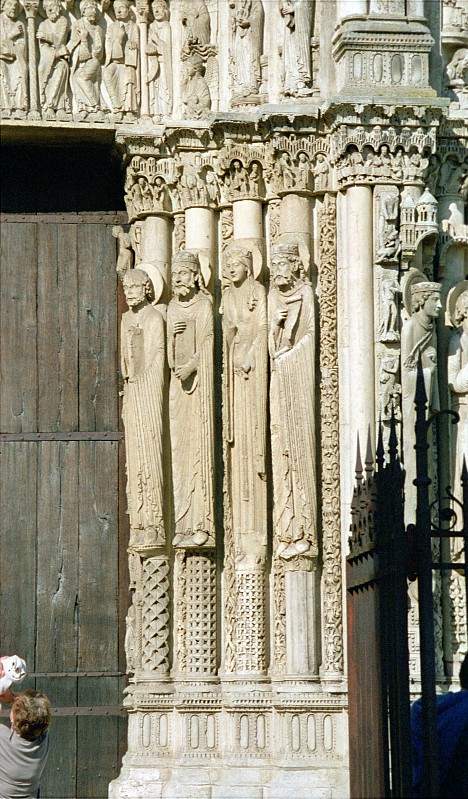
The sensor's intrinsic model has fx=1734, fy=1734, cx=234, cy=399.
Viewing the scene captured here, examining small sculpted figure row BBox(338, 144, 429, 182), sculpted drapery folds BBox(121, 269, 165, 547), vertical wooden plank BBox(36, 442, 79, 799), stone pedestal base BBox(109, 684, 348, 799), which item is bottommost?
stone pedestal base BBox(109, 684, 348, 799)

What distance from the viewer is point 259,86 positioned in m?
11.0

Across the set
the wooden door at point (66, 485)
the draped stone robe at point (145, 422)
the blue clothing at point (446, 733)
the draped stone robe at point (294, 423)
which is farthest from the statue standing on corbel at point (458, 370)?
the blue clothing at point (446, 733)

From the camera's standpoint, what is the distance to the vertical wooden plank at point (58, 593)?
36.2ft

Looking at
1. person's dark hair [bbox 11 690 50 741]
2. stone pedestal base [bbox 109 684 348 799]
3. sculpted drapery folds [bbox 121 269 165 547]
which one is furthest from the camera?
sculpted drapery folds [bbox 121 269 165 547]

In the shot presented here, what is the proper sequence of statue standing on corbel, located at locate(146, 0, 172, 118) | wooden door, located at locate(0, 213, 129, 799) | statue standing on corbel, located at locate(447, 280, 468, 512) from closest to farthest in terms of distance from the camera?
statue standing on corbel, located at locate(447, 280, 468, 512), wooden door, located at locate(0, 213, 129, 799), statue standing on corbel, located at locate(146, 0, 172, 118)

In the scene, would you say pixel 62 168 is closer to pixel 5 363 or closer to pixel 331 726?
pixel 5 363

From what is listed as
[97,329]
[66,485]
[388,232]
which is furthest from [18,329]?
[388,232]

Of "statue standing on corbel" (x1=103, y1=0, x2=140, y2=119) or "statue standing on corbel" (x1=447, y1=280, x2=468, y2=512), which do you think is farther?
"statue standing on corbel" (x1=103, y1=0, x2=140, y2=119)

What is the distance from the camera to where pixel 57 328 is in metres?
11.4

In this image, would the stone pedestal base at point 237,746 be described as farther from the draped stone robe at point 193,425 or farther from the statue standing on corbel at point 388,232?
the statue standing on corbel at point 388,232

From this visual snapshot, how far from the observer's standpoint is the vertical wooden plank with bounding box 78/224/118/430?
11.4 m

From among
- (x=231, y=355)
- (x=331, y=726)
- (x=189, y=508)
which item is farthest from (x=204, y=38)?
(x=331, y=726)

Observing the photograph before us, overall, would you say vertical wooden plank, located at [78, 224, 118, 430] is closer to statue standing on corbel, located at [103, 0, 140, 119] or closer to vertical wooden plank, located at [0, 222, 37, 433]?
vertical wooden plank, located at [0, 222, 37, 433]

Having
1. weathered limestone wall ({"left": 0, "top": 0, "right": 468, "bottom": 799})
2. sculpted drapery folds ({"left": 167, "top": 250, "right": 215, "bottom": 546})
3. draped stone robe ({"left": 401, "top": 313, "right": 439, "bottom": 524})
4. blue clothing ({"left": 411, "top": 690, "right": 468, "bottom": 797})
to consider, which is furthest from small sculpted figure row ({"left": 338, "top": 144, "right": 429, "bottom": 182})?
blue clothing ({"left": 411, "top": 690, "right": 468, "bottom": 797})
